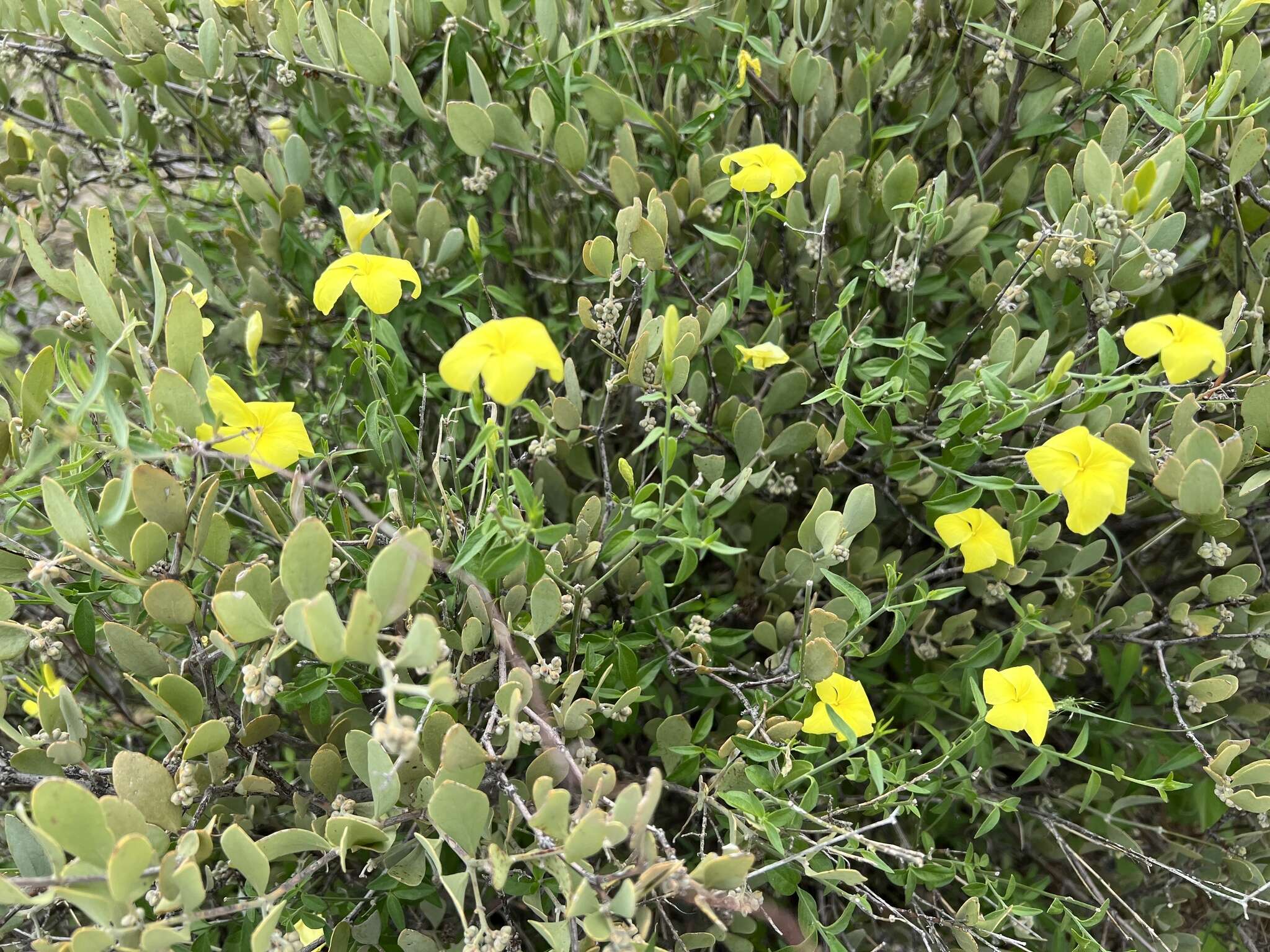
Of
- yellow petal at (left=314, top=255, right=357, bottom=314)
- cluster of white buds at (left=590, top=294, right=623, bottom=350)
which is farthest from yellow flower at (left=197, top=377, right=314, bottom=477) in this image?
cluster of white buds at (left=590, top=294, right=623, bottom=350)

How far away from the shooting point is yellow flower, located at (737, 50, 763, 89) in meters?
1.22

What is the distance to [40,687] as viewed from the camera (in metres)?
1.15

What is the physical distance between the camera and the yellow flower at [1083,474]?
3.03 ft


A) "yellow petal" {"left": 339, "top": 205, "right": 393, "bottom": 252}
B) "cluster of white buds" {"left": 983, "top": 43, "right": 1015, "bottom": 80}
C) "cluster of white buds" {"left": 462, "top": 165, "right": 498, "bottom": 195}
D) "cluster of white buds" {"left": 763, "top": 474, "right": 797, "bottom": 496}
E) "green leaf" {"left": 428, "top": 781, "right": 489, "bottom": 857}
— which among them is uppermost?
"cluster of white buds" {"left": 983, "top": 43, "right": 1015, "bottom": 80}

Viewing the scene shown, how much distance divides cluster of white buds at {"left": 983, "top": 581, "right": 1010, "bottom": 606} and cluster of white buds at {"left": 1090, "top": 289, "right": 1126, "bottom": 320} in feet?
1.14

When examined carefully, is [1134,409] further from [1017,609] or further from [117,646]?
[117,646]

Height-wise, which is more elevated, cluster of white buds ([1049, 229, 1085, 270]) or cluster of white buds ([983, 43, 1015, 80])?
cluster of white buds ([983, 43, 1015, 80])

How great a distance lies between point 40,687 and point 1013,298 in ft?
4.18

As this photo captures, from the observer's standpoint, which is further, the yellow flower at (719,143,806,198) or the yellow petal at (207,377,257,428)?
the yellow flower at (719,143,806,198)

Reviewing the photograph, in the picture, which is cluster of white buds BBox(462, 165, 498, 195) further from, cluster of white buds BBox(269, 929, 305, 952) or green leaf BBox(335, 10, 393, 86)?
cluster of white buds BBox(269, 929, 305, 952)

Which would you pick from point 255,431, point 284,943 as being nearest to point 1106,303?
point 255,431

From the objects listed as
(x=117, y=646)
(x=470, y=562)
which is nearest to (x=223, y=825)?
(x=117, y=646)

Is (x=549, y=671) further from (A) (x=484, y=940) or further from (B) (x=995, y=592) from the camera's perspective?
(B) (x=995, y=592)

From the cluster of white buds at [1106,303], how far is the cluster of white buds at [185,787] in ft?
3.50
